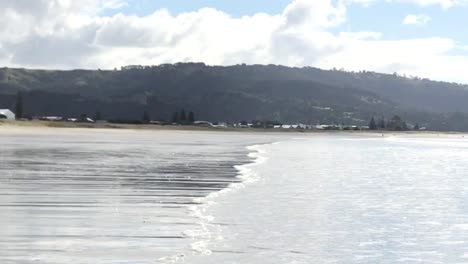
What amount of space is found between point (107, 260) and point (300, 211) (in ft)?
24.0

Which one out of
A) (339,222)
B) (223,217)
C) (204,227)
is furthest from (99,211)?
(339,222)

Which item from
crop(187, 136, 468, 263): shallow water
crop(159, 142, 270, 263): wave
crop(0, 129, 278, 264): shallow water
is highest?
crop(0, 129, 278, 264): shallow water

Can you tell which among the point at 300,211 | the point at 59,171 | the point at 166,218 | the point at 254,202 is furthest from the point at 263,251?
the point at 59,171

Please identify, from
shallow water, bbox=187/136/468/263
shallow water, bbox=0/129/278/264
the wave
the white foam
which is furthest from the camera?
the white foam

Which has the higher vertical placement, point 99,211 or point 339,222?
point 99,211

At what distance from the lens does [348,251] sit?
491 inches

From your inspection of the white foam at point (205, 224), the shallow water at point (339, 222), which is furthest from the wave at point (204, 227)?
the shallow water at point (339, 222)

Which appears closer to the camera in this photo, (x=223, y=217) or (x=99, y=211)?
(x=223, y=217)

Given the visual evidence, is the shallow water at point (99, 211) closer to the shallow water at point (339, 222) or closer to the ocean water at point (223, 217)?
the ocean water at point (223, 217)

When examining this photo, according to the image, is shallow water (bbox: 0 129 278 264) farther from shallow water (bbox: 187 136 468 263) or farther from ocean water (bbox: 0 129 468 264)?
shallow water (bbox: 187 136 468 263)

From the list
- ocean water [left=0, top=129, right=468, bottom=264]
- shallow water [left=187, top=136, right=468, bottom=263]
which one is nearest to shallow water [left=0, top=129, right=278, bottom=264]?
ocean water [left=0, top=129, right=468, bottom=264]

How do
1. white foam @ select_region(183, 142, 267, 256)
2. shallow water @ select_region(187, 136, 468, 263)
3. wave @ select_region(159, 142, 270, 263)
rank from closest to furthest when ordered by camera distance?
wave @ select_region(159, 142, 270, 263) < shallow water @ select_region(187, 136, 468, 263) < white foam @ select_region(183, 142, 267, 256)

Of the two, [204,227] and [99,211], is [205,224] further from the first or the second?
[99,211]

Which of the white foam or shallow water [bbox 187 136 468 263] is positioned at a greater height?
the white foam
